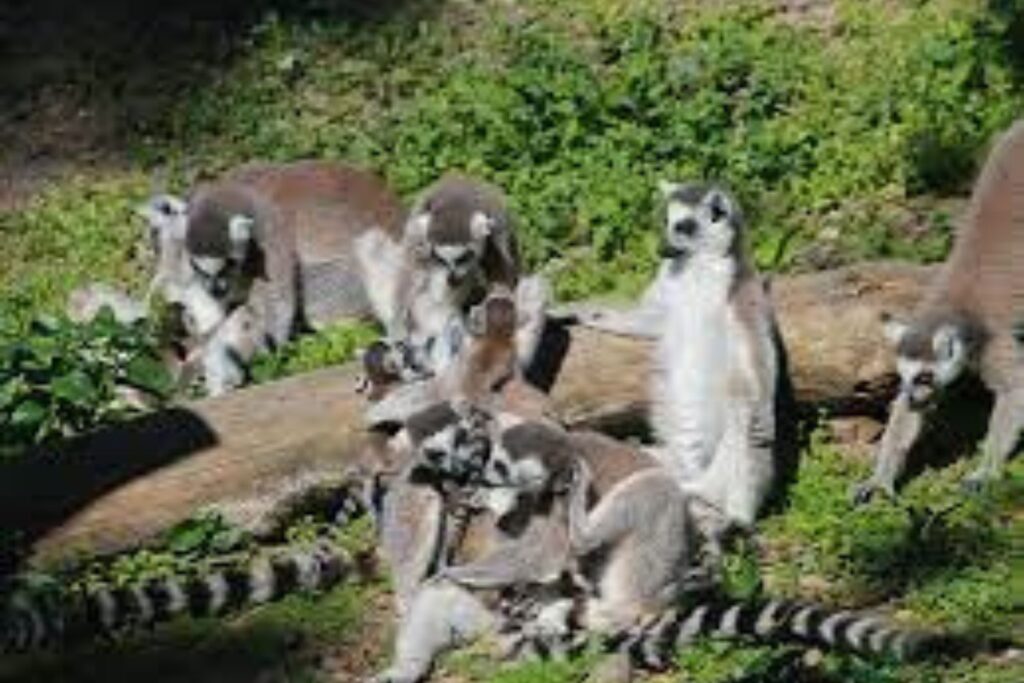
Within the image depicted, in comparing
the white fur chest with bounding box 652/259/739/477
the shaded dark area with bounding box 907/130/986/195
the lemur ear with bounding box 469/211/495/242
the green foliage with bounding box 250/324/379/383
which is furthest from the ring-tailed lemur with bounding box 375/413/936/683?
the shaded dark area with bounding box 907/130/986/195

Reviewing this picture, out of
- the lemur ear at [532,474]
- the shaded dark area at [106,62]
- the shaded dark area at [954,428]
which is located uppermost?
the shaded dark area at [106,62]

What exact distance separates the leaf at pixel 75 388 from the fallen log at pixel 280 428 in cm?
27

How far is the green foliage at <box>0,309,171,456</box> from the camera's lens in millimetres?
9438

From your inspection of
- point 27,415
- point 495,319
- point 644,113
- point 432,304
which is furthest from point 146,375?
point 644,113

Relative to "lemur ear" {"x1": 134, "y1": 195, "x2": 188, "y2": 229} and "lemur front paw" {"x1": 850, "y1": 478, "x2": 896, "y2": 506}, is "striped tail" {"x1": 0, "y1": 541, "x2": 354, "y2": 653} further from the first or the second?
"lemur ear" {"x1": 134, "y1": 195, "x2": 188, "y2": 229}

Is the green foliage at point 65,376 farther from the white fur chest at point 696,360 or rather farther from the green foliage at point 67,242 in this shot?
the white fur chest at point 696,360

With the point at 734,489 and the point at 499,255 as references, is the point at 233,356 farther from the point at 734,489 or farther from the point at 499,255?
the point at 734,489

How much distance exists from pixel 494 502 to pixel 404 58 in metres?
5.50

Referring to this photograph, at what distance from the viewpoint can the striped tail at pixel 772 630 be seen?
7574mm

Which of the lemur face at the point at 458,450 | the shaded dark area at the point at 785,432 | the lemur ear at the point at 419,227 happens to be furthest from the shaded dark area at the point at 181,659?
the lemur ear at the point at 419,227

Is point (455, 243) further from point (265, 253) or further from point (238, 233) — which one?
point (265, 253)

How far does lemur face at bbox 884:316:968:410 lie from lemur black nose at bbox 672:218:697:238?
2.76 feet

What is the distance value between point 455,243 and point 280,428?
4.22ft

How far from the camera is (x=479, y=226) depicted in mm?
10180
